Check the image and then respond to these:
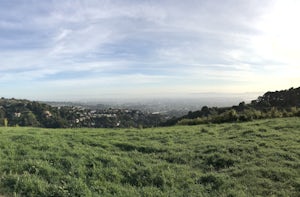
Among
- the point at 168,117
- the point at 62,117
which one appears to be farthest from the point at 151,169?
the point at 62,117

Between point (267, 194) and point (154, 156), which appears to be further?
point (154, 156)

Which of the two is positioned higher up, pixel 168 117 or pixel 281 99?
pixel 281 99

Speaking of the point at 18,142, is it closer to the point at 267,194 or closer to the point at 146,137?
the point at 146,137

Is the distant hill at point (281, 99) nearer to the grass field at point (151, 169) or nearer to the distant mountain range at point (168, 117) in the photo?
the distant mountain range at point (168, 117)

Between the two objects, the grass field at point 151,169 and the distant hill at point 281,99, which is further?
the distant hill at point 281,99

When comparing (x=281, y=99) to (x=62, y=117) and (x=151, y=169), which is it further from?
(x=62, y=117)

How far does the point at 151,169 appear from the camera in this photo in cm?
884

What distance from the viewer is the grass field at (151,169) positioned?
736 cm

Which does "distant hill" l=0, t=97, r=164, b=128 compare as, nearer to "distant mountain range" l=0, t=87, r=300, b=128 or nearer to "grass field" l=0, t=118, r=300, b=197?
"distant mountain range" l=0, t=87, r=300, b=128

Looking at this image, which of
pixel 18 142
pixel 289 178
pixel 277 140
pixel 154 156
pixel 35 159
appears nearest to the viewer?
pixel 289 178

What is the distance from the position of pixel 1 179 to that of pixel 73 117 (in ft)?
242

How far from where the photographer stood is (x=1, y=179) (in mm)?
7648

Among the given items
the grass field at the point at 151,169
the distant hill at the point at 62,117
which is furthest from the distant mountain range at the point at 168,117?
the grass field at the point at 151,169

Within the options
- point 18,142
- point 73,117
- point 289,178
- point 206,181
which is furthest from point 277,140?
point 73,117
